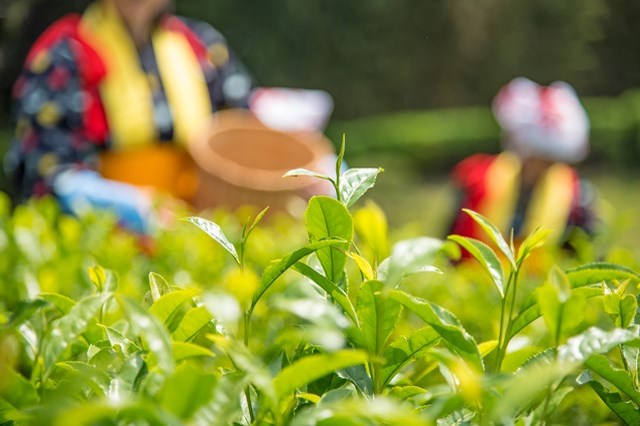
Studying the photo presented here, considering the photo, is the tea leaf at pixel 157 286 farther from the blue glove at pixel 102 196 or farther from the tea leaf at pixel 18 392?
the blue glove at pixel 102 196

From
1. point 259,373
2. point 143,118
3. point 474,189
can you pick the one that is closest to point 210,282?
point 259,373

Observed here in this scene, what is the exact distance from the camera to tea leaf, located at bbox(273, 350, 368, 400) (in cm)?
71

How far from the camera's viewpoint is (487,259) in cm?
97

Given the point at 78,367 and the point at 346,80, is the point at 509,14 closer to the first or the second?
the point at 346,80

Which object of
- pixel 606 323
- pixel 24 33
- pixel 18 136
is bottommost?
pixel 24 33

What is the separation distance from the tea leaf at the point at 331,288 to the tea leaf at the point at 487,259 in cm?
12

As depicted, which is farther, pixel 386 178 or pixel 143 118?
pixel 386 178

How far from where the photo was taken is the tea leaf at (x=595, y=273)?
94 centimetres

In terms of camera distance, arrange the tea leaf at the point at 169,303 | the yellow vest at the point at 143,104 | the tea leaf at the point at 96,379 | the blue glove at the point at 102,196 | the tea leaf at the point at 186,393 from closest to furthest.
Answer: the tea leaf at the point at 186,393
the tea leaf at the point at 96,379
the tea leaf at the point at 169,303
the blue glove at the point at 102,196
the yellow vest at the point at 143,104

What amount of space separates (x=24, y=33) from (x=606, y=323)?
34.6 feet

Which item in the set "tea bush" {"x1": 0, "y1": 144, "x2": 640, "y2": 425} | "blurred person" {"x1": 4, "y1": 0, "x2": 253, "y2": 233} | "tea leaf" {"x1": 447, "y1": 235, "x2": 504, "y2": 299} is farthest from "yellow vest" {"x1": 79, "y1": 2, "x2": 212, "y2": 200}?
"tea leaf" {"x1": 447, "y1": 235, "x2": 504, "y2": 299}

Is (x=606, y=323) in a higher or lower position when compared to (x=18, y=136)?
higher

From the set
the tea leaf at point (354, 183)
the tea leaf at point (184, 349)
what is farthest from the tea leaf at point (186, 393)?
the tea leaf at point (354, 183)

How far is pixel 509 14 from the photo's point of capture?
17.7 meters
